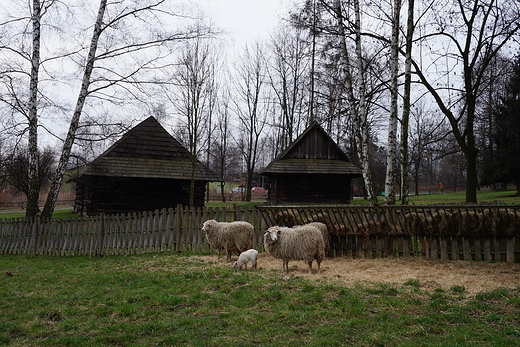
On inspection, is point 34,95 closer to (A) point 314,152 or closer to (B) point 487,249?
(B) point 487,249

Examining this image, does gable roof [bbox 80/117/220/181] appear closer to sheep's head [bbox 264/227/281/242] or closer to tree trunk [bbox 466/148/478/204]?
tree trunk [bbox 466/148/478/204]

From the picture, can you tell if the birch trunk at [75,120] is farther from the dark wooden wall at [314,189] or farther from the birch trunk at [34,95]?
the dark wooden wall at [314,189]

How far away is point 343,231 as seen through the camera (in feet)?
33.1

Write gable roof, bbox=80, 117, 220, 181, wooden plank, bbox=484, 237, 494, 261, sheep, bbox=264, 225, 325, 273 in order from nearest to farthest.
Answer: sheep, bbox=264, 225, 325, 273
wooden plank, bbox=484, 237, 494, 261
gable roof, bbox=80, 117, 220, 181

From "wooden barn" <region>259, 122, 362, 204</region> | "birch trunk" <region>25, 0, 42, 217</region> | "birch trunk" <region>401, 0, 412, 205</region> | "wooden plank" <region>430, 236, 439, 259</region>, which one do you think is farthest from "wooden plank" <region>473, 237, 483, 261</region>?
"wooden barn" <region>259, 122, 362, 204</region>

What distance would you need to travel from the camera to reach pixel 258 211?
11.3 metres

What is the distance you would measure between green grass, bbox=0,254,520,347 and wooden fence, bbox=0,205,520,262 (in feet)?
8.93

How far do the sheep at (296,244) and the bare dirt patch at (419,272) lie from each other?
36cm

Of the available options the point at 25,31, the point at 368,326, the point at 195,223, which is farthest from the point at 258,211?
the point at 25,31

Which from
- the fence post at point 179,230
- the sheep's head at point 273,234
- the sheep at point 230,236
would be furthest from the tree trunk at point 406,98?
the fence post at point 179,230

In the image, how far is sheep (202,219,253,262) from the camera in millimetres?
9992

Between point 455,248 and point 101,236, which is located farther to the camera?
point 101,236

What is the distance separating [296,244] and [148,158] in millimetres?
17897

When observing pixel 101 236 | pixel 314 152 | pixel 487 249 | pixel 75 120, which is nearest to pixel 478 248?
pixel 487 249
